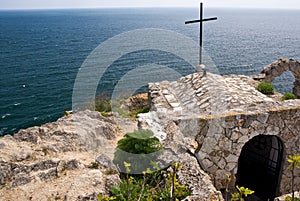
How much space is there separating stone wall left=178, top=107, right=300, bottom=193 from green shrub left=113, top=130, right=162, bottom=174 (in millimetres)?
2207

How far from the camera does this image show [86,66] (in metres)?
41.1

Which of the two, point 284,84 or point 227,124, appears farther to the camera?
point 284,84

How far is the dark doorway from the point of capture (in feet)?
37.0

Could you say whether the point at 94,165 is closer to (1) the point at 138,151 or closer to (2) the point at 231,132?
(1) the point at 138,151

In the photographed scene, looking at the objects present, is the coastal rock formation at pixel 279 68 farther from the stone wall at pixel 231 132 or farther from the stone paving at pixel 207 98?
the stone wall at pixel 231 132

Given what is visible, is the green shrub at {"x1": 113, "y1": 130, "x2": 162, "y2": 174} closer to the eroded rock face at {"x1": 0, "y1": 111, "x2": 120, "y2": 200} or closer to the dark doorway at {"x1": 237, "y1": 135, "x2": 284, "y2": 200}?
the eroded rock face at {"x1": 0, "y1": 111, "x2": 120, "y2": 200}

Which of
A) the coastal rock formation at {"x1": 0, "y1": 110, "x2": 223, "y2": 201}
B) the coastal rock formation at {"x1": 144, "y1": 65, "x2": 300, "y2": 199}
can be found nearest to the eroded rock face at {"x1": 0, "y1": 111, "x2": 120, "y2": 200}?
the coastal rock formation at {"x1": 0, "y1": 110, "x2": 223, "y2": 201}

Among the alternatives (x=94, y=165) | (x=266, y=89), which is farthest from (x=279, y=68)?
(x=94, y=165)

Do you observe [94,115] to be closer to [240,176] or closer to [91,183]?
[91,183]

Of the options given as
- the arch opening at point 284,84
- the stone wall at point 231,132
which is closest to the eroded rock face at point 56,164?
the stone wall at point 231,132

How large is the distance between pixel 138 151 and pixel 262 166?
293 inches

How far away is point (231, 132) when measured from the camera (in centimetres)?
943

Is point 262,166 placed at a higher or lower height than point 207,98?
lower

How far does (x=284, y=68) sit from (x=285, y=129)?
751 cm
